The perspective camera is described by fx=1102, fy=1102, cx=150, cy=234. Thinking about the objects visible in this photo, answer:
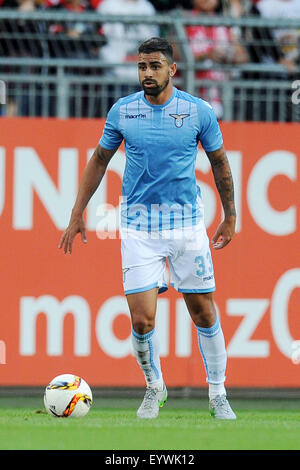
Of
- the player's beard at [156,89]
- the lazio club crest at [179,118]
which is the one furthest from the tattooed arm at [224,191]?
the player's beard at [156,89]

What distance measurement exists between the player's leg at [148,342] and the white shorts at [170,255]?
92 millimetres

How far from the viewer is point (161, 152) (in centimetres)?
717

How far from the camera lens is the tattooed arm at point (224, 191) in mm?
7336

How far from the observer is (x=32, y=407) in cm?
926

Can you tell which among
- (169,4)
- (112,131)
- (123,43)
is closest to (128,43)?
(123,43)

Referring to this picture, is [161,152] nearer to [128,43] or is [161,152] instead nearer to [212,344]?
[212,344]

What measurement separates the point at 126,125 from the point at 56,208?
9.41ft

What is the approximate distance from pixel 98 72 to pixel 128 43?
2.06 feet

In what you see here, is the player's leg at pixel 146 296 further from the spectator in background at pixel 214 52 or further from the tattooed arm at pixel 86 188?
the spectator in background at pixel 214 52

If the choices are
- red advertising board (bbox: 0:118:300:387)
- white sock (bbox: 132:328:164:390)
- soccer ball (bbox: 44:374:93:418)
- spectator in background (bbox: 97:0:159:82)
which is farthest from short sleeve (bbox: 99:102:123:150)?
spectator in background (bbox: 97:0:159:82)

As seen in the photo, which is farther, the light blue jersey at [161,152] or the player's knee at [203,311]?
the player's knee at [203,311]

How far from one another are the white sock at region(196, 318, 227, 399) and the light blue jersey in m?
0.75

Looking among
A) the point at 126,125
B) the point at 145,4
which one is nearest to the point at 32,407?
the point at 126,125
